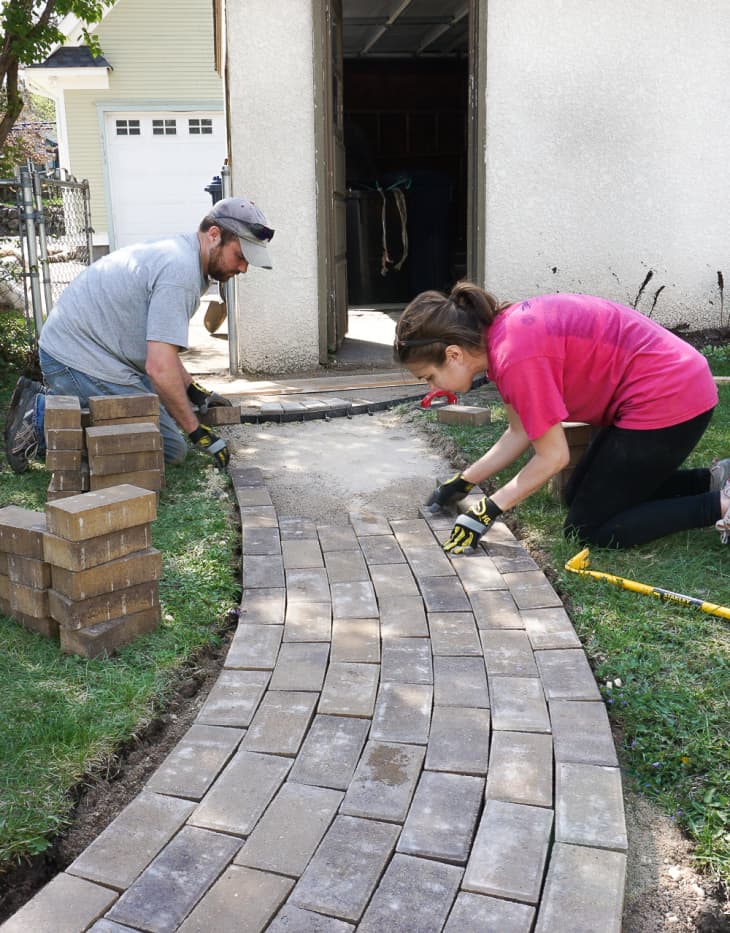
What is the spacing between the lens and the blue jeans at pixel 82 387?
4543mm

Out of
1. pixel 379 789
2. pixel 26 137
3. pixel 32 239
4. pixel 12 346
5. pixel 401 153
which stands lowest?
pixel 379 789

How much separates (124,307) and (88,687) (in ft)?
7.63

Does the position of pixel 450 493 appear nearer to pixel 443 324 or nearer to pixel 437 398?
pixel 443 324

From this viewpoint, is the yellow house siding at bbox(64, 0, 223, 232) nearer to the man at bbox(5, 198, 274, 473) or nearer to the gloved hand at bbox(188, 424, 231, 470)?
the man at bbox(5, 198, 274, 473)

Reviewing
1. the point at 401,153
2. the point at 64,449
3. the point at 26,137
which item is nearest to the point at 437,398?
the point at 64,449


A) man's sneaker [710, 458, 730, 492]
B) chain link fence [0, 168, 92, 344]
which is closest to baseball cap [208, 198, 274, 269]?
man's sneaker [710, 458, 730, 492]

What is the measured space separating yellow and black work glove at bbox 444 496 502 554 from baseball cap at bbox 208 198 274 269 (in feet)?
5.49

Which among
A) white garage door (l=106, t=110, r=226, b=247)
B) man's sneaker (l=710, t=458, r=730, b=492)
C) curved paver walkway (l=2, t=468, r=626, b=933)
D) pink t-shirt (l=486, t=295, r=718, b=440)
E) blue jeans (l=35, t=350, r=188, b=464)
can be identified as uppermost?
white garage door (l=106, t=110, r=226, b=247)

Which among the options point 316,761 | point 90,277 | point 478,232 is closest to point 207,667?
point 316,761

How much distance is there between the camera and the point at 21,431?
179 inches

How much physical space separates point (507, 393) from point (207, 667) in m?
1.38

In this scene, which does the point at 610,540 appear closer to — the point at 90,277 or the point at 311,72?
the point at 90,277

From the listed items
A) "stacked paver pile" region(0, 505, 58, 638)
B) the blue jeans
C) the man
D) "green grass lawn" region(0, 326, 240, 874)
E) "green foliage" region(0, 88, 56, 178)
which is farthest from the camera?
"green foliage" region(0, 88, 56, 178)

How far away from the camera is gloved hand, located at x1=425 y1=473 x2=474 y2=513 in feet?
12.9
